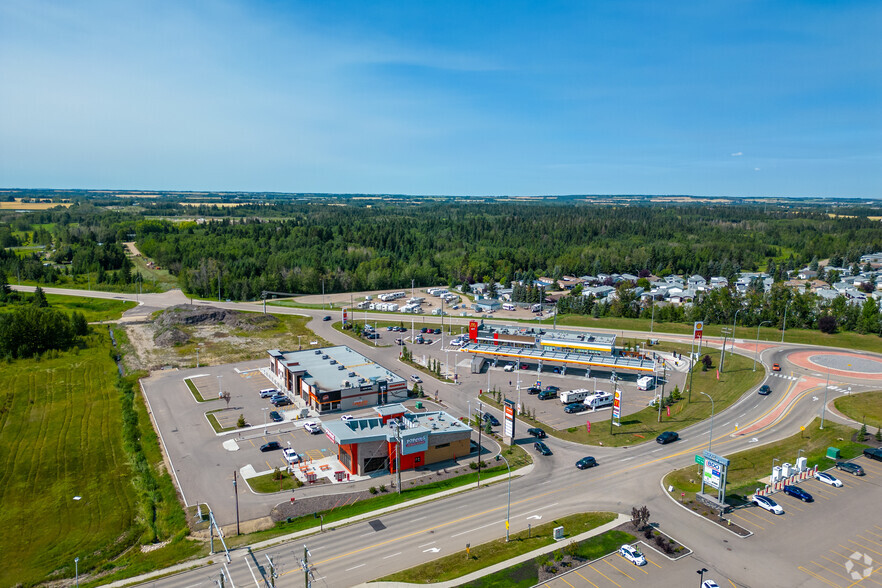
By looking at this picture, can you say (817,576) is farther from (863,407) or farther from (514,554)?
A: (863,407)

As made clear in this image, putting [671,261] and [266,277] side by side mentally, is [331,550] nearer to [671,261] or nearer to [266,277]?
[266,277]

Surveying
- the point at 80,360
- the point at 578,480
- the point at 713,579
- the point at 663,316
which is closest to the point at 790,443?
the point at 578,480

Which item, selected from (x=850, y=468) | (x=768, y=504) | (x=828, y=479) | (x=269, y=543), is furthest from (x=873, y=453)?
(x=269, y=543)

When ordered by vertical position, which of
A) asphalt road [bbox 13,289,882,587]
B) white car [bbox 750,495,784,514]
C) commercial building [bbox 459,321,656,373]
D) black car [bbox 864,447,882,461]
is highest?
commercial building [bbox 459,321,656,373]

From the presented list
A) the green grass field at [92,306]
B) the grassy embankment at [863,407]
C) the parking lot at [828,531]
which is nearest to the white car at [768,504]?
→ the parking lot at [828,531]

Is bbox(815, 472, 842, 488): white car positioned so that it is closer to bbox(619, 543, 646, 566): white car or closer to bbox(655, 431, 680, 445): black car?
bbox(655, 431, 680, 445): black car

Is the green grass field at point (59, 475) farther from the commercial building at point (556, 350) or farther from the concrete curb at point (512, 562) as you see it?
the commercial building at point (556, 350)

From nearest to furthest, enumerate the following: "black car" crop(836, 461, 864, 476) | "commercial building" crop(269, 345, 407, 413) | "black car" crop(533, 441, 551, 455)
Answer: "black car" crop(836, 461, 864, 476), "black car" crop(533, 441, 551, 455), "commercial building" crop(269, 345, 407, 413)

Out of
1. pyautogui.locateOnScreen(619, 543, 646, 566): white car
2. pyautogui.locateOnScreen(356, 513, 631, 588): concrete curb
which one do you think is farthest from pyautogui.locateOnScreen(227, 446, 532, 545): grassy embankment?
pyautogui.locateOnScreen(619, 543, 646, 566): white car
